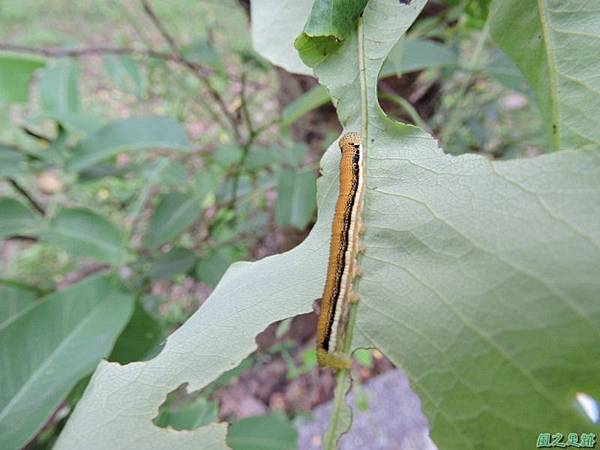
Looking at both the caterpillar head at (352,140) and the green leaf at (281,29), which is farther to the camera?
the green leaf at (281,29)

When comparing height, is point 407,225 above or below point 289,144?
below

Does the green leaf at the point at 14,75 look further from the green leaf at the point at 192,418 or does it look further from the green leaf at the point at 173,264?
the green leaf at the point at 192,418

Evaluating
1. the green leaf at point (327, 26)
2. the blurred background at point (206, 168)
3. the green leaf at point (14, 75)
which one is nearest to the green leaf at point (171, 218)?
the blurred background at point (206, 168)

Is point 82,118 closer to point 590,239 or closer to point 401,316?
point 401,316

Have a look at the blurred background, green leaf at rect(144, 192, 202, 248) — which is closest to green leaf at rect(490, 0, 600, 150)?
the blurred background

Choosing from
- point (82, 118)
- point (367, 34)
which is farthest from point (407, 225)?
point (82, 118)

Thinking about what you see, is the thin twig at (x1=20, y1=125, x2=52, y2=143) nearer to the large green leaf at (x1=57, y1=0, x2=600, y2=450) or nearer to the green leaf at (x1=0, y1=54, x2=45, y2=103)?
the green leaf at (x1=0, y1=54, x2=45, y2=103)
